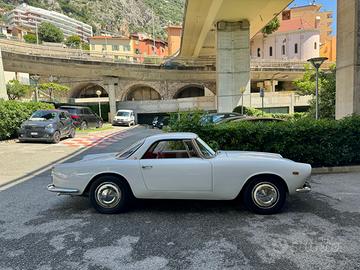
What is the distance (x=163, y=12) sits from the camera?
15150 cm

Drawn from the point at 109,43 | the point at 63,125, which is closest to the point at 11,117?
the point at 63,125

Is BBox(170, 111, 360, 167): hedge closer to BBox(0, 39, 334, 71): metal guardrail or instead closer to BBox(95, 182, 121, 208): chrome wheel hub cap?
BBox(95, 182, 121, 208): chrome wheel hub cap

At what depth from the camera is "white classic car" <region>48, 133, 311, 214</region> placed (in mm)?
4375

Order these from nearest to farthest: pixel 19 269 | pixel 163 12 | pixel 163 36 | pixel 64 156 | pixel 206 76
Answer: pixel 19 269, pixel 64 156, pixel 206 76, pixel 163 36, pixel 163 12

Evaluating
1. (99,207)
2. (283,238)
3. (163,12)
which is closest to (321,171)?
(283,238)

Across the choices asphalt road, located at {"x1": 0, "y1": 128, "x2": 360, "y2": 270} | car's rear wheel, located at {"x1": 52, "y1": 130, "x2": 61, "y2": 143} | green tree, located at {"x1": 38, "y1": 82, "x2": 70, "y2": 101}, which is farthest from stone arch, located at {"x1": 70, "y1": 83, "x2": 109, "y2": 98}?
asphalt road, located at {"x1": 0, "y1": 128, "x2": 360, "y2": 270}

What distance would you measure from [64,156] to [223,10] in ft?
54.1

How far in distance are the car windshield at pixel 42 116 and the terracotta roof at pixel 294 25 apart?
5339 centimetres

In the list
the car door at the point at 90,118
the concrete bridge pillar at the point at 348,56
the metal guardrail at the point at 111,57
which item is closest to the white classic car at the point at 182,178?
→ the concrete bridge pillar at the point at 348,56

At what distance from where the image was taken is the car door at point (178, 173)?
4.36m

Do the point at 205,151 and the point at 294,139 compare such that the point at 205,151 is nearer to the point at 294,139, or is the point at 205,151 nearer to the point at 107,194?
the point at 107,194

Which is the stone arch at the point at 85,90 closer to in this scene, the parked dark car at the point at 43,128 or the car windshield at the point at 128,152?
the parked dark car at the point at 43,128

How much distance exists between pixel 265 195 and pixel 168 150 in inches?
66.0

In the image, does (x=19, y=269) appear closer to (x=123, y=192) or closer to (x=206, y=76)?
(x=123, y=192)
